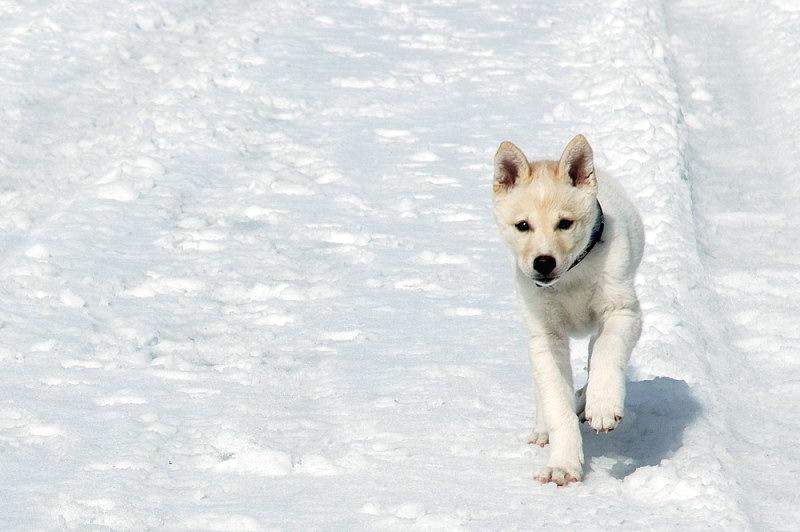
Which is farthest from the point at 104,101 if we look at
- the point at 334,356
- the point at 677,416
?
the point at 677,416

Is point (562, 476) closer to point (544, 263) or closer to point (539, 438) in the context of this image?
point (539, 438)

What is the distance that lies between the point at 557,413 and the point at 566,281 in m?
0.53

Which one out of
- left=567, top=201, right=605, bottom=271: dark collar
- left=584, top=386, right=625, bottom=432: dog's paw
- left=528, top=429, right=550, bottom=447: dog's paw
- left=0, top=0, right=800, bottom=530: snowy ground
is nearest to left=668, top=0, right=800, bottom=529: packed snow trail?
left=0, top=0, right=800, bottom=530: snowy ground

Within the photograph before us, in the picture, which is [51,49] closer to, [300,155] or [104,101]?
[104,101]

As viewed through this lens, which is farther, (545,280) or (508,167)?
(508,167)

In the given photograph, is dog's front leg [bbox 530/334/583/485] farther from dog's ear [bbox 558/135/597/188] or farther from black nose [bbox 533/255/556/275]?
dog's ear [bbox 558/135/597/188]

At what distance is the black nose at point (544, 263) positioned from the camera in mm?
4418

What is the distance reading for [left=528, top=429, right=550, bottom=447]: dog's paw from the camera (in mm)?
4914

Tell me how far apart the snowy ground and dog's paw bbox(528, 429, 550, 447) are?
0.25ft

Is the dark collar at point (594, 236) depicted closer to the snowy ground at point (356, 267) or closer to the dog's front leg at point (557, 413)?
the dog's front leg at point (557, 413)

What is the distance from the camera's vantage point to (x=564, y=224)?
457cm

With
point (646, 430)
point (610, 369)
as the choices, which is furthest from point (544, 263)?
point (646, 430)

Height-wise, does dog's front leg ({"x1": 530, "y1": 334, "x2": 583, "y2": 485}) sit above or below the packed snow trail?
above

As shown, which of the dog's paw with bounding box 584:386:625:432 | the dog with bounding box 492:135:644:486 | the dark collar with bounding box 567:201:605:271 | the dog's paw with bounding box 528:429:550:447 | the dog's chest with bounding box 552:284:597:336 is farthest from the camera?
the dog's paw with bounding box 528:429:550:447
